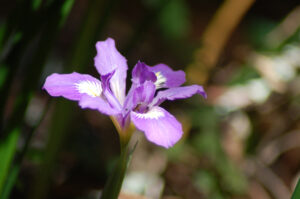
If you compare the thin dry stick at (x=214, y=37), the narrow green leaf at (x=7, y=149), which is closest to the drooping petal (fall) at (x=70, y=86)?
the narrow green leaf at (x=7, y=149)

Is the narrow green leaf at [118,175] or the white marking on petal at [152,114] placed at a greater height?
the white marking on petal at [152,114]

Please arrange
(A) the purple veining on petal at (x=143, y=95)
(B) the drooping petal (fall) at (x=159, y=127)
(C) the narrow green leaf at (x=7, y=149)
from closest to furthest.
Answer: (B) the drooping petal (fall) at (x=159, y=127)
(A) the purple veining on petal at (x=143, y=95)
(C) the narrow green leaf at (x=7, y=149)

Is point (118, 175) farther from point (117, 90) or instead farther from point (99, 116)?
point (99, 116)

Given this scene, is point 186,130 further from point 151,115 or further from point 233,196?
point 151,115

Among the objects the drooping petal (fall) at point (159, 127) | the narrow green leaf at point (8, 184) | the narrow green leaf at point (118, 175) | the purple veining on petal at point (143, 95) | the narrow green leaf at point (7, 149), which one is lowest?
the narrow green leaf at point (8, 184)

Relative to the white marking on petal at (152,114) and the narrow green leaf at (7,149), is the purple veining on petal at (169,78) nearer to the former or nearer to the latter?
the white marking on petal at (152,114)

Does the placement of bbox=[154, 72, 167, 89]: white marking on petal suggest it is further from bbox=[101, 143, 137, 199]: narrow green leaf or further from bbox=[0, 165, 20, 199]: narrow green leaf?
bbox=[0, 165, 20, 199]: narrow green leaf

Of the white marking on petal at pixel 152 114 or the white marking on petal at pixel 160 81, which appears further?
the white marking on petal at pixel 160 81

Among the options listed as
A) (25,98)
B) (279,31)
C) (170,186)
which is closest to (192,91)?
(25,98)

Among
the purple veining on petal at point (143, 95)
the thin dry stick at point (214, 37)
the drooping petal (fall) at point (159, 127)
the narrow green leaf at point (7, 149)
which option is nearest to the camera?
the drooping petal (fall) at point (159, 127)
